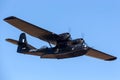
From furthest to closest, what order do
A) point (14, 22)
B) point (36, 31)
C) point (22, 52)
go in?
point (22, 52)
point (36, 31)
point (14, 22)

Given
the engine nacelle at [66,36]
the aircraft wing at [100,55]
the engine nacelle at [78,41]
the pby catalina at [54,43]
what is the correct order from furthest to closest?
1. the aircraft wing at [100,55]
2. the engine nacelle at [66,36]
3. the engine nacelle at [78,41]
4. the pby catalina at [54,43]

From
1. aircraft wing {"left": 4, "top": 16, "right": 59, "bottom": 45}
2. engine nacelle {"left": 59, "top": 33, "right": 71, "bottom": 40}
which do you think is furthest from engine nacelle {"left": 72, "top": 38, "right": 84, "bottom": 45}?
aircraft wing {"left": 4, "top": 16, "right": 59, "bottom": 45}

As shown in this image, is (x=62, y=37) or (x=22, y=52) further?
(x=22, y=52)

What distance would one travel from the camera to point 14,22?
36406mm

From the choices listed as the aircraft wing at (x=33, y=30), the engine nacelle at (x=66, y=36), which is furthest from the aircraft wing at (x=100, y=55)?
the engine nacelle at (x=66, y=36)

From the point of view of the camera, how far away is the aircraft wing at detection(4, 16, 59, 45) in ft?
119

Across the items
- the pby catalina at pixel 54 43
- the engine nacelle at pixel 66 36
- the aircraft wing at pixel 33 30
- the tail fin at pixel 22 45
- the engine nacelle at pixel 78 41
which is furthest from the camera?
the tail fin at pixel 22 45

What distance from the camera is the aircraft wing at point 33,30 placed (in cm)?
3621

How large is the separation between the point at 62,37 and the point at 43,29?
81.1 inches

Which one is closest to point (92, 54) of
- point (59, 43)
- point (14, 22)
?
point (59, 43)

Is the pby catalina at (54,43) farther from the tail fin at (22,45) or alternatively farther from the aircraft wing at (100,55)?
the aircraft wing at (100,55)

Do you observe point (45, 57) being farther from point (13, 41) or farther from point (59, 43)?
point (13, 41)

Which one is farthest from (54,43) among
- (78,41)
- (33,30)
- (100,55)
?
(100,55)

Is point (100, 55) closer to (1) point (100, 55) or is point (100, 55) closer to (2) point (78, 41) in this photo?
(1) point (100, 55)
